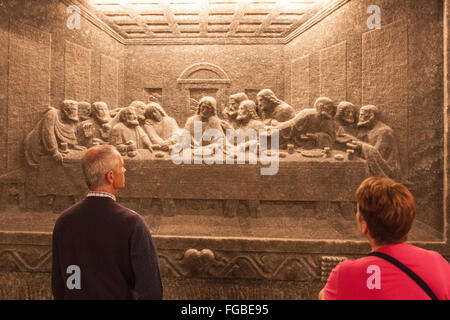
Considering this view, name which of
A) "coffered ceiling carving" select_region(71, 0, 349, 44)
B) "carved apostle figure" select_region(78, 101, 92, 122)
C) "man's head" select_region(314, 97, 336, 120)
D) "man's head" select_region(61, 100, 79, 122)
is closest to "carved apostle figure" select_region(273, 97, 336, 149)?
"man's head" select_region(314, 97, 336, 120)

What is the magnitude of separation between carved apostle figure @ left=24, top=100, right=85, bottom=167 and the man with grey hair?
2609 millimetres

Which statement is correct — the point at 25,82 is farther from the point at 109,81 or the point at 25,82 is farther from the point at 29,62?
the point at 109,81

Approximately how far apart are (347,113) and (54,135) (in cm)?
367

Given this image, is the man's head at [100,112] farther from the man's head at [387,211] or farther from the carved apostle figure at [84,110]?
the man's head at [387,211]

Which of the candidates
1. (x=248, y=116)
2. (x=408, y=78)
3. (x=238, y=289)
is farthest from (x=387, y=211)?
(x=408, y=78)

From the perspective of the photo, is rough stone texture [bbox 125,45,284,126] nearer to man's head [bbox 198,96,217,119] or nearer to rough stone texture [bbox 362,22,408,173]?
man's head [bbox 198,96,217,119]

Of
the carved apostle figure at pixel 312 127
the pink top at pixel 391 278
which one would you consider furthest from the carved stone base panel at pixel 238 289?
the pink top at pixel 391 278

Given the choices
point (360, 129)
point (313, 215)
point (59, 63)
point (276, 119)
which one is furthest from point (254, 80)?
point (59, 63)

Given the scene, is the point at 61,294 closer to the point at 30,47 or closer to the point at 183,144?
the point at 183,144

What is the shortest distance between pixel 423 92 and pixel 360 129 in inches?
30.8

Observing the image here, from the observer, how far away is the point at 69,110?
A: 400 cm

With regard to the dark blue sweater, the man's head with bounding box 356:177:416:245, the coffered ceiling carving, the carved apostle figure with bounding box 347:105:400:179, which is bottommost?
the dark blue sweater

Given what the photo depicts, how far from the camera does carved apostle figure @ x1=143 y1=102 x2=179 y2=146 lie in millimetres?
4098

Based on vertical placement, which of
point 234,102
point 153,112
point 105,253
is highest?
point 234,102
